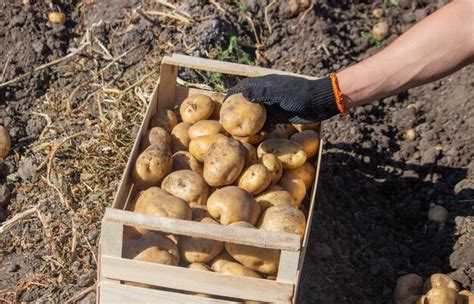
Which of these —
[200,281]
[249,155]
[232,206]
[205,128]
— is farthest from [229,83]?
[200,281]

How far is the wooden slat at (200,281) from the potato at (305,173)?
641mm

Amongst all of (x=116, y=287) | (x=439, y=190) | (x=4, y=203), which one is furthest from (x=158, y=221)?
(x=439, y=190)

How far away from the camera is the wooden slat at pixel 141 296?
2303mm

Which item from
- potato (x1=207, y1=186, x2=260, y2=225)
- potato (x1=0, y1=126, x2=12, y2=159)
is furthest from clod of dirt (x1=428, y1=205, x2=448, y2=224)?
potato (x1=0, y1=126, x2=12, y2=159)

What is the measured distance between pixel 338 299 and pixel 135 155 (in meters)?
0.99

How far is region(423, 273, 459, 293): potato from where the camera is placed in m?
2.89

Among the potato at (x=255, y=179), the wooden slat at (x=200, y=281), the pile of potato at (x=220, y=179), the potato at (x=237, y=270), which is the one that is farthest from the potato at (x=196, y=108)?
the wooden slat at (x=200, y=281)

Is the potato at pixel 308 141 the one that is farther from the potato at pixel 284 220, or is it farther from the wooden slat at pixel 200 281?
the wooden slat at pixel 200 281

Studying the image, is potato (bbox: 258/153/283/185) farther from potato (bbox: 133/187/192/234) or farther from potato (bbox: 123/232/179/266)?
potato (bbox: 123/232/179/266)

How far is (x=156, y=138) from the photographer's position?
2.80 meters

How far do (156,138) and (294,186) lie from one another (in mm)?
556

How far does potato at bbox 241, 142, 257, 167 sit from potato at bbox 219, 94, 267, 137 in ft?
A: 0.17

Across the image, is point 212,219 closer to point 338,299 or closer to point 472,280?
point 338,299

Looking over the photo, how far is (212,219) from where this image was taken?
101 inches
